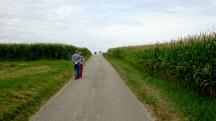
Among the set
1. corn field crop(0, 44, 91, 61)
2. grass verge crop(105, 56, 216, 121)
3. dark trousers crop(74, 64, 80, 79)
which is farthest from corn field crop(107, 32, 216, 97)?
corn field crop(0, 44, 91, 61)

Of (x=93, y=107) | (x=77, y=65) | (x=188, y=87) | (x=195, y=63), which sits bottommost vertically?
(x=93, y=107)

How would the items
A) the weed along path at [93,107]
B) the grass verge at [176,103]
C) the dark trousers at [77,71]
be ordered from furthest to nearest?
the dark trousers at [77,71] → the weed along path at [93,107] → the grass verge at [176,103]

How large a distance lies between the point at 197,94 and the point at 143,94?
2.29 metres

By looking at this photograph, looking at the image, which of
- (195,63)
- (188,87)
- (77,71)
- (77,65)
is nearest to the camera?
(195,63)

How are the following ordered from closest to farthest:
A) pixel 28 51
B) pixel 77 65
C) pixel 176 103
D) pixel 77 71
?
pixel 176 103
pixel 77 71
pixel 77 65
pixel 28 51

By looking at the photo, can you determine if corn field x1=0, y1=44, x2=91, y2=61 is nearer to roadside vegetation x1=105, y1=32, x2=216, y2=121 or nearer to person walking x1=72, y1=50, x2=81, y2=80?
person walking x1=72, y1=50, x2=81, y2=80

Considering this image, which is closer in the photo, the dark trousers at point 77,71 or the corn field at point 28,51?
the dark trousers at point 77,71

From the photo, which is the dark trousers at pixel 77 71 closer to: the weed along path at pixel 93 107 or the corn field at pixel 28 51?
the weed along path at pixel 93 107

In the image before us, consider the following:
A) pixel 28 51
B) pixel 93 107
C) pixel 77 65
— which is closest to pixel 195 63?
pixel 93 107

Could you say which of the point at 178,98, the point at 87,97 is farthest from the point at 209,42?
the point at 87,97

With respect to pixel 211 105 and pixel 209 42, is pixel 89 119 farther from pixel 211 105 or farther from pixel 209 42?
pixel 209 42

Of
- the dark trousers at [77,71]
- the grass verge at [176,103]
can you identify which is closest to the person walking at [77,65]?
the dark trousers at [77,71]

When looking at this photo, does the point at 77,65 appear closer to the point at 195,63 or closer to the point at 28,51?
the point at 195,63

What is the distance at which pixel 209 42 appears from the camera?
15.6 m
